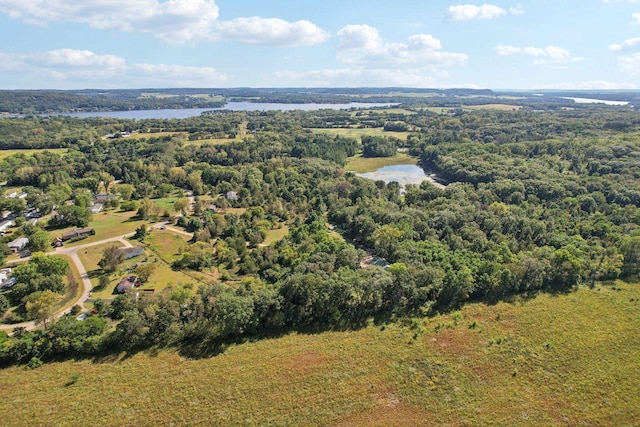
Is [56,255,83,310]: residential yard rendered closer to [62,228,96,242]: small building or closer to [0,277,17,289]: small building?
[0,277,17,289]: small building

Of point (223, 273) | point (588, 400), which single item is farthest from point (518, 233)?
point (223, 273)

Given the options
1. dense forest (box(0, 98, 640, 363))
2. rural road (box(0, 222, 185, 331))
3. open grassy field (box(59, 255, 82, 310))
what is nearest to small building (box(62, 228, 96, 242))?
rural road (box(0, 222, 185, 331))

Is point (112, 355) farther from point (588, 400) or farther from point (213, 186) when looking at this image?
point (213, 186)

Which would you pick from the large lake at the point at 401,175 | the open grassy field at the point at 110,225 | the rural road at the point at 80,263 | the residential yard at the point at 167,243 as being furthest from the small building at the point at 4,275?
the large lake at the point at 401,175

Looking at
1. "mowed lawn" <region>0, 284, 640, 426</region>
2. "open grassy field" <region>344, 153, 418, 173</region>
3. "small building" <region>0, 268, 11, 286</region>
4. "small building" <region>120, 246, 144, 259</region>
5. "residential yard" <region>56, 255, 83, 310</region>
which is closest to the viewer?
"mowed lawn" <region>0, 284, 640, 426</region>

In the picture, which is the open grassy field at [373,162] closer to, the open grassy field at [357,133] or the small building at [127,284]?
the open grassy field at [357,133]

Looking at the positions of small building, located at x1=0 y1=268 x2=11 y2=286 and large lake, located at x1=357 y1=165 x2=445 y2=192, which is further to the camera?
large lake, located at x1=357 y1=165 x2=445 y2=192
